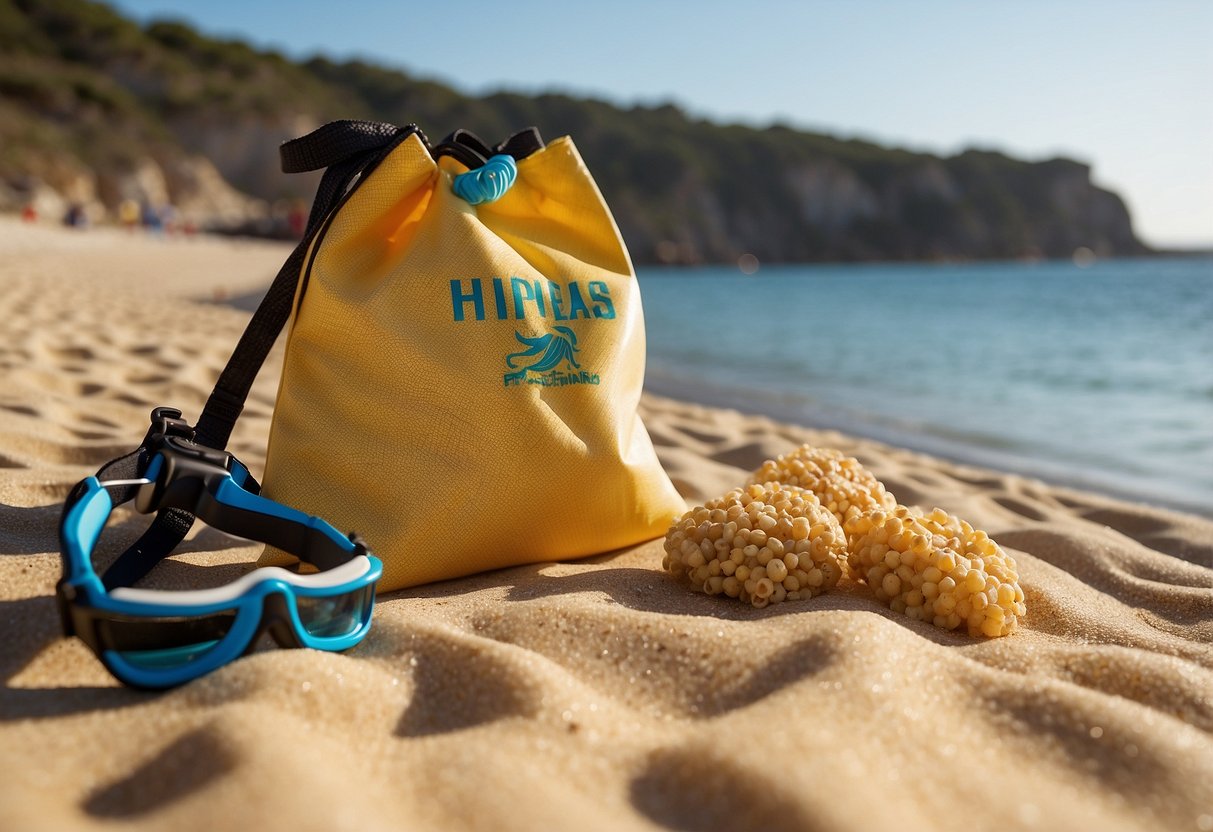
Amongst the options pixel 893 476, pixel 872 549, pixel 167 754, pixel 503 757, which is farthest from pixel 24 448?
pixel 893 476

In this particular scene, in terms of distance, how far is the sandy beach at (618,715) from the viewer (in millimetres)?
938

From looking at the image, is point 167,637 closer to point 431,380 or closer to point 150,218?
point 431,380

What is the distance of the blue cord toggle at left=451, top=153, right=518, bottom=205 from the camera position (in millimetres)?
1836

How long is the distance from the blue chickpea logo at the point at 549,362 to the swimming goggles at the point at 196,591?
1.52 ft

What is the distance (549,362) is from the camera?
1765mm

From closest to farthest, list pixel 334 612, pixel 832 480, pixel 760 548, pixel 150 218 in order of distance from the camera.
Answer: pixel 334 612 < pixel 760 548 < pixel 832 480 < pixel 150 218

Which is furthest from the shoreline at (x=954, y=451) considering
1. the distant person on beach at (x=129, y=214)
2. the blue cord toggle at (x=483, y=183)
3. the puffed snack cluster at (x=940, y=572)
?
the distant person on beach at (x=129, y=214)

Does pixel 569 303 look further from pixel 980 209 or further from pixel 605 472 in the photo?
pixel 980 209

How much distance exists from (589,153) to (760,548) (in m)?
56.4

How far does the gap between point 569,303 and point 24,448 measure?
1.44 metres

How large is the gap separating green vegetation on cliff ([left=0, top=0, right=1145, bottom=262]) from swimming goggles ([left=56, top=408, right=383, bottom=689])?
27.2 meters

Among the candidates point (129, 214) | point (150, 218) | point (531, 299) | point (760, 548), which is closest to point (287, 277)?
point (531, 299)

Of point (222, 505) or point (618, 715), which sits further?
point (222, 505)

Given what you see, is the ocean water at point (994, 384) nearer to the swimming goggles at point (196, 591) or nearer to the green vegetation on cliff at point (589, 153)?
the swimming goggles at point (196, 591)
